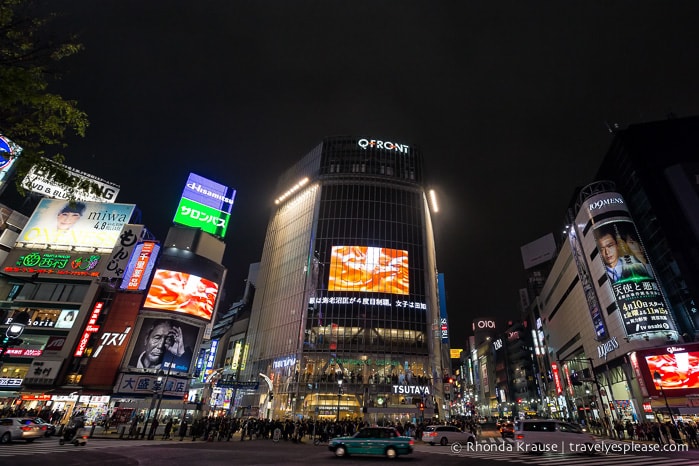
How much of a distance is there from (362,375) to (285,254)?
30835mm

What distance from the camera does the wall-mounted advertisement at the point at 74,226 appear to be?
168 feet

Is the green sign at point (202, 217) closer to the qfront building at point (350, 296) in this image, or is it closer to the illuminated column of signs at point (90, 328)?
the qfront building at point (350, 296)

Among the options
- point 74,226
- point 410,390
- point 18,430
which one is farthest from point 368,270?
point 18,430

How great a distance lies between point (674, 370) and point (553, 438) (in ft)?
91.6

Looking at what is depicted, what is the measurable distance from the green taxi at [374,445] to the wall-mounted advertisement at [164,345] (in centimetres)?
3765

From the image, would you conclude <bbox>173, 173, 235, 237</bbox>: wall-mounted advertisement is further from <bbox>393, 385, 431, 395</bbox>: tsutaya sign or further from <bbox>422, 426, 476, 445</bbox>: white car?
<bbox>422, 426, 476, 445</bbox>: white car

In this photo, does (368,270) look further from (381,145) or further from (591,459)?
(591,459)

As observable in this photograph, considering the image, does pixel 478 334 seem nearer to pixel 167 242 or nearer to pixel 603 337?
pixel 603 337

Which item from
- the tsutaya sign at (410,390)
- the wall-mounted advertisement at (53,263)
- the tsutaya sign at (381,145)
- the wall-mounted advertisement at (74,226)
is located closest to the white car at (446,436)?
the tsutaya sign at (410,390)

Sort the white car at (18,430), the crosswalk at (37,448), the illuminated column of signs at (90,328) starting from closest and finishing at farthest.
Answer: the crosswalk at (37,448) < the white car at (18,430) < the illuminated column of signs at (90,328)

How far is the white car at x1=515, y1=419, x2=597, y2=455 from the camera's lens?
16.9 m

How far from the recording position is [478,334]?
493 ft

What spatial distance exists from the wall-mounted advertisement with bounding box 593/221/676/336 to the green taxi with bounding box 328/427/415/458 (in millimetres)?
34566

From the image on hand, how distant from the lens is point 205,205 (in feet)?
201
